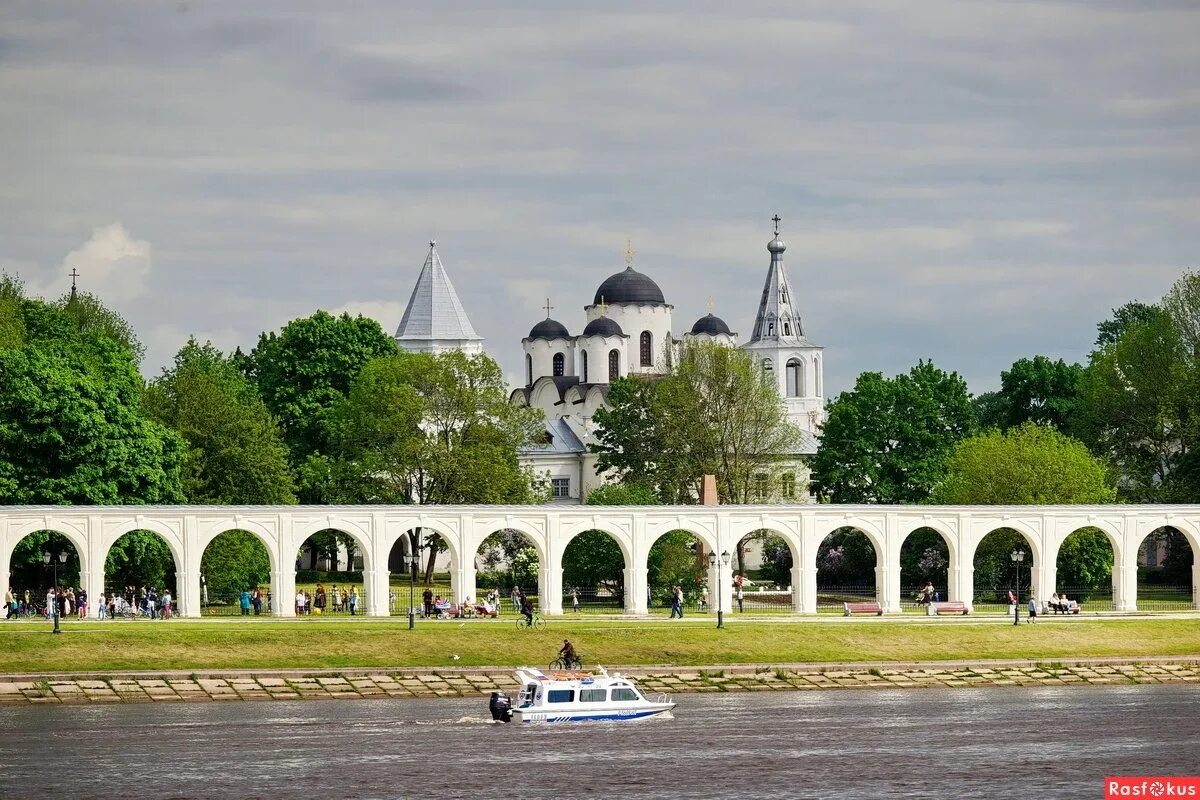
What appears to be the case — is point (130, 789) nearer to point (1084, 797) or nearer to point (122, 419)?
point (1084, 797)

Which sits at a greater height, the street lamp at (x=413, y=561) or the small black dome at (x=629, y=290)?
the small black dome at (x=629, y=290)

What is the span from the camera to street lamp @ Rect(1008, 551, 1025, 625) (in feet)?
254

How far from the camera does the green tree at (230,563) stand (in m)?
87.4

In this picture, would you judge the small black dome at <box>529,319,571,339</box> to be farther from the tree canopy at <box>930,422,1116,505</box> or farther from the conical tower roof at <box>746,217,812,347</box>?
the tree canopy at <box>930,422,1116,505</box>

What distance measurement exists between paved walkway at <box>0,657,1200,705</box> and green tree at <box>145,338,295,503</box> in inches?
1137

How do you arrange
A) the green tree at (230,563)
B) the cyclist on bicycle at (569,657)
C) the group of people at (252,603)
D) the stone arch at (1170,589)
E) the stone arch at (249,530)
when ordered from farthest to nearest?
the green tree at (230,563), the stone arch at (1170,589), the group of people at (252,603), the stone arch at (249,530), the cyclist on bicycle at (569,657)

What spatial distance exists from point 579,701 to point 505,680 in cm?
696

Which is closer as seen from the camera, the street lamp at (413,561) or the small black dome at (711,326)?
the street lamp at (413,561)

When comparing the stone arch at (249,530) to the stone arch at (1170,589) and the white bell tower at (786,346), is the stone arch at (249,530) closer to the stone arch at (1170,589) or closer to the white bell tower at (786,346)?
the stone arch at (1170,589)

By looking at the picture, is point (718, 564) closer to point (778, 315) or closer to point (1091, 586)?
point (1091, 586)

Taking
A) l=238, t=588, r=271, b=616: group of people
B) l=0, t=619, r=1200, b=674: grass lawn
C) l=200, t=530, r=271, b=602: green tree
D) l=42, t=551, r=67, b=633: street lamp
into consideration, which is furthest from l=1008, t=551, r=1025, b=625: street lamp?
l=42, t=551, r=67, b=633: street lamp

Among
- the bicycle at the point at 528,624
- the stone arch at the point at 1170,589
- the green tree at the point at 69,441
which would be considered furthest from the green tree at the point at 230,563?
the stone arch at the point at 1170,589

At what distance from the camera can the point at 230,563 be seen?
87.6m

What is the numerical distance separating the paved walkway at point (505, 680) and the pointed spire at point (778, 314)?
73.2m
